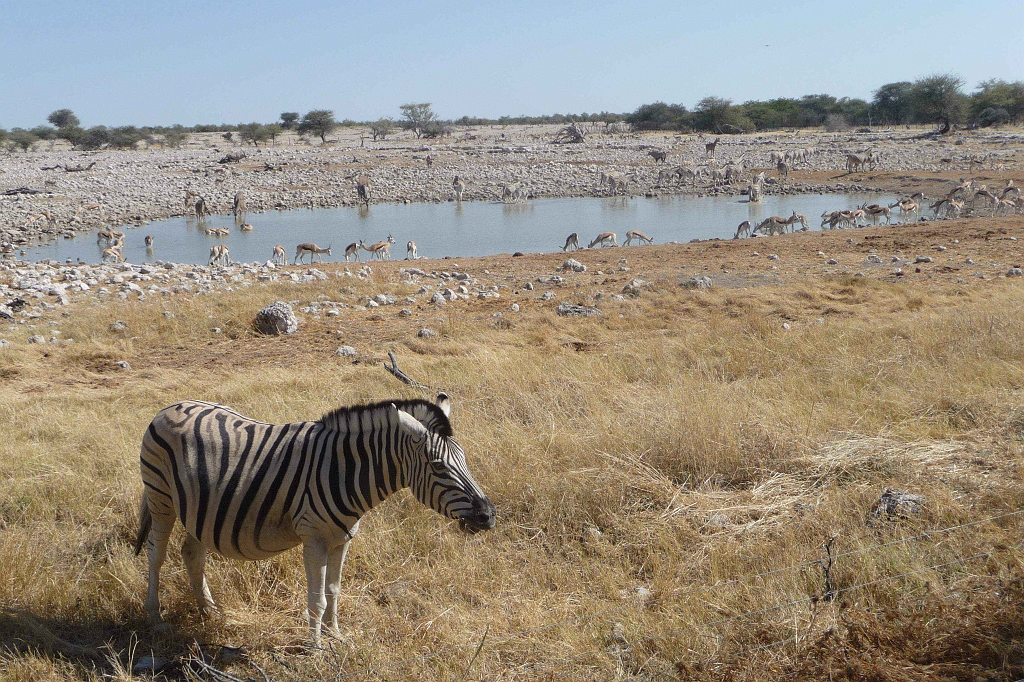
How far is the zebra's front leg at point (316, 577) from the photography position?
3420 mm

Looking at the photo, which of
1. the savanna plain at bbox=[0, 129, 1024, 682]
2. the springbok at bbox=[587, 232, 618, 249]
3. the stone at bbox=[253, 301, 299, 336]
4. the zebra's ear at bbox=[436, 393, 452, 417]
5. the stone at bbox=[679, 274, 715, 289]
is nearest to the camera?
the savanna plain at bbox=[0, 129, 1024, 682]

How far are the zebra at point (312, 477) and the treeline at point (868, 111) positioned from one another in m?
60.4

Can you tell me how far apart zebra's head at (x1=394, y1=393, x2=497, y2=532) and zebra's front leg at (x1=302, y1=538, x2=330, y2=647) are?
1.66 ft

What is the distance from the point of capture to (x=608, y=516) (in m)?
4.75

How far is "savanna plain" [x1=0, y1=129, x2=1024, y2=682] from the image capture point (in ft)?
11.0

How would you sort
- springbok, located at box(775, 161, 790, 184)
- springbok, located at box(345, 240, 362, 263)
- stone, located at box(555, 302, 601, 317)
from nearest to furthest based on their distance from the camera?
stone, located at box(555, 302, 601, 317) → springbok, located at box(345, 240, 362, 263) → springbok, located at box(775, 161, 790, 184)

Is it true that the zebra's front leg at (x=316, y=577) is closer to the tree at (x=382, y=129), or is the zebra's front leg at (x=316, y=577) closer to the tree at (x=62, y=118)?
the tree at (x=382, y=129)

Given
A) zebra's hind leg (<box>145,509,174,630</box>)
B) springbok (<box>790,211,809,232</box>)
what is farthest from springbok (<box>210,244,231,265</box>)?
zebra's hind leg (<box>145,509,174,630</box>)

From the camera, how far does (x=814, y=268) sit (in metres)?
14.8

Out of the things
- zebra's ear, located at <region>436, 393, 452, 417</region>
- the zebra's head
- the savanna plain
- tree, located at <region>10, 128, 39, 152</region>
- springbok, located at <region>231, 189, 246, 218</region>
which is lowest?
the savanna plain

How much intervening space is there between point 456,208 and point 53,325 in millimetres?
22626

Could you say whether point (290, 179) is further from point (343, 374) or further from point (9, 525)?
point (9, 525)

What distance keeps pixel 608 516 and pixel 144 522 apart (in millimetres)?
2594

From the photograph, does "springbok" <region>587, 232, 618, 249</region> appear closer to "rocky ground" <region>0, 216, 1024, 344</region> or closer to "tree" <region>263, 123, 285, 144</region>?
"rocky ground" <region>0, 216, 1024, 344</region>
